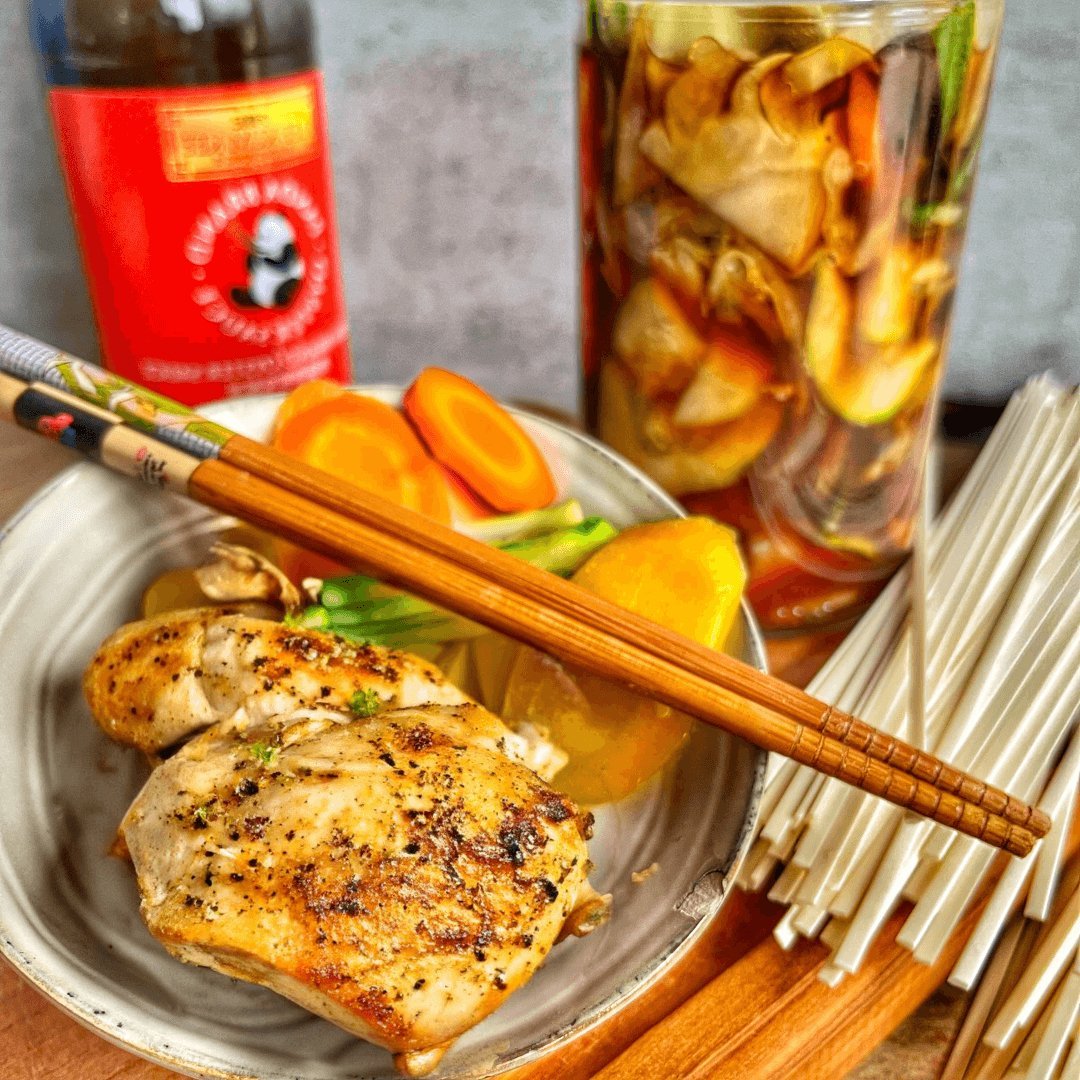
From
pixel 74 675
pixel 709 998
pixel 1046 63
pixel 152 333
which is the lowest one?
pixel 709 998

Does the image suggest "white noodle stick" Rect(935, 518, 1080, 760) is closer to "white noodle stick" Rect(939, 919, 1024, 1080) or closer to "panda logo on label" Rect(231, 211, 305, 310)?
"white noodle stick" Rect(939, 919, 1024, 1080)

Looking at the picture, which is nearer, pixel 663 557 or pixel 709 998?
pixel 709 998

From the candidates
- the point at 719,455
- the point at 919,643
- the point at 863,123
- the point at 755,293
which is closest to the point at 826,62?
the point at 863,123

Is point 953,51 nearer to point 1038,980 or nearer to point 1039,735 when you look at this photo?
point 1039,735

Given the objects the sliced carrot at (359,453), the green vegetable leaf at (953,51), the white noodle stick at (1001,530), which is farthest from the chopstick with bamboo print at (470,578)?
the green vegetable leaf at (953,51)

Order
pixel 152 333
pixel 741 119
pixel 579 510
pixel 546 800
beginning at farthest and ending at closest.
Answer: pixel 152 333 → pixel 579 510 → pixel 741 119 → pixel 546 800

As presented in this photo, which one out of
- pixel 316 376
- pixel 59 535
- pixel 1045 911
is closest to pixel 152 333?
pixel 316 376

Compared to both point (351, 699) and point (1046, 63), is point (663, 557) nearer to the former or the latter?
point (351, 699)
